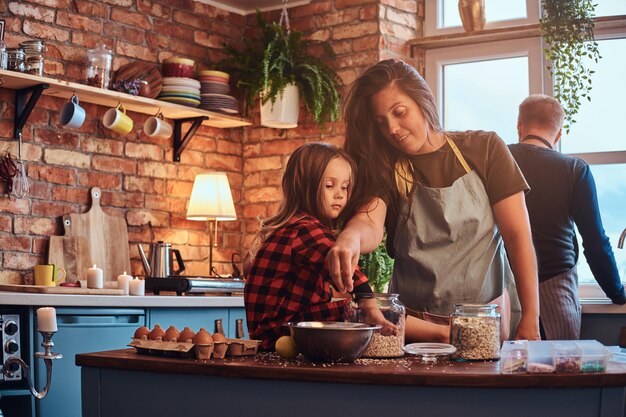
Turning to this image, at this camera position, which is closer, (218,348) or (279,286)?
(218,348)

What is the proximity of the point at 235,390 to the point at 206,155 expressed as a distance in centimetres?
345

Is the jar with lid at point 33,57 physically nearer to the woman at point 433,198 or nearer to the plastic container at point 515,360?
the woman at point 433,198

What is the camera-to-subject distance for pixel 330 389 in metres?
1.66

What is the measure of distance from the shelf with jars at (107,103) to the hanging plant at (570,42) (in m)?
1.66

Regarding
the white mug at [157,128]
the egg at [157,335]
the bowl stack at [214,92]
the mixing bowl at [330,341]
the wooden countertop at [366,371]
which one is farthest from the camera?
the bowl stack at [214,92]

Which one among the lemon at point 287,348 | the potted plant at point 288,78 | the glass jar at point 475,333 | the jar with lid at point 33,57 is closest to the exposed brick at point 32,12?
the jar with lid at point 33,57

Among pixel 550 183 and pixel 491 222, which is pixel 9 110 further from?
pixel 491 222

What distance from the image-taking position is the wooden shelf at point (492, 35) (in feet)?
14.8

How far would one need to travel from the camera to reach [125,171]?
15.3 feet

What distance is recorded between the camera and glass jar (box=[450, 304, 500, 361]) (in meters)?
1.85

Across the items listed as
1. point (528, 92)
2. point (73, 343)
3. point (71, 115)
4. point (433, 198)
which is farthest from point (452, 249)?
point (528, 92)

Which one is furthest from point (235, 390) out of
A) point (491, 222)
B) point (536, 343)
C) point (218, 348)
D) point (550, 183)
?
point (550, 183)

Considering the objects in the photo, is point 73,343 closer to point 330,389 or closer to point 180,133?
point 180,133

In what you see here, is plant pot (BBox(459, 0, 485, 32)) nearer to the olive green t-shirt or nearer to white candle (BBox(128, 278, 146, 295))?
white candle (BBox(128, 278, 146, 295))
